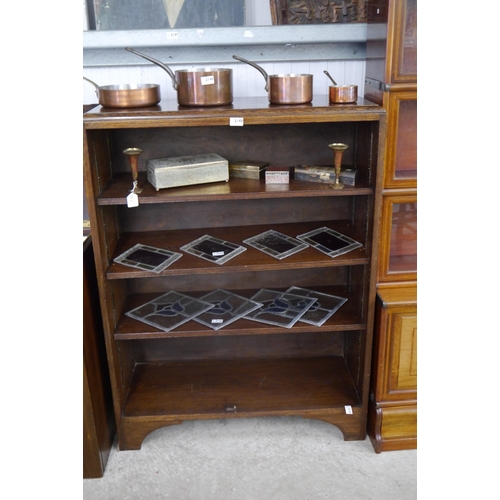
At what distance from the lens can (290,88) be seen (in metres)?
2.14

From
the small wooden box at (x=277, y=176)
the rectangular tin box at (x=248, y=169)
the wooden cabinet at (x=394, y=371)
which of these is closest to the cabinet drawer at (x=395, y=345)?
the wooden cabinet at (x=394, y=371)

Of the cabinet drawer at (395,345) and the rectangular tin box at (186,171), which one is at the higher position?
the rectangular tin box at (186,171)

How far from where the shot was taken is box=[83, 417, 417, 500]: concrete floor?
7.38ft

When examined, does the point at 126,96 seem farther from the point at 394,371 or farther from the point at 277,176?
the point at 394,371

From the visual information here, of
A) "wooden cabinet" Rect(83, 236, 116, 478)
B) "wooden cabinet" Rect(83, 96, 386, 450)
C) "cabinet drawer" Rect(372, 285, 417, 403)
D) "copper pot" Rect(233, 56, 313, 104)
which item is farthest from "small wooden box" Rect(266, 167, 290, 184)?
"wooden cabinet" Rect(83, 236, 116, 478)

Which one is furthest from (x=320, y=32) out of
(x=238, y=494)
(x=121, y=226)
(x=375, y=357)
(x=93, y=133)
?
(x=238, y=494)

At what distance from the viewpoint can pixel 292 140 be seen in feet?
8.39

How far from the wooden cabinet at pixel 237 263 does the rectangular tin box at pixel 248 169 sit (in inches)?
2.4

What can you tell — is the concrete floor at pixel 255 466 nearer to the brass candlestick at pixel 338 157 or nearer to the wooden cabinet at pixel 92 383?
the wooden cabinet at pixel 92 383

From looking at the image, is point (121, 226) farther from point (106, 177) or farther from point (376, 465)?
point (376, 465)

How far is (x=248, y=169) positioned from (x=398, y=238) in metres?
0.77

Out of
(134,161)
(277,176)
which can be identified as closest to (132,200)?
(134,161)

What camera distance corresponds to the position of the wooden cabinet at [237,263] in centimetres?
218

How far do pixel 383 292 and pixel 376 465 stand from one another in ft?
2.67
